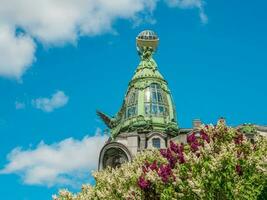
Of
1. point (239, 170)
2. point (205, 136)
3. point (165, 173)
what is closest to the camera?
point (239, 170)

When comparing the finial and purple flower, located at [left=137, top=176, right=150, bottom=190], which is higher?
the finial

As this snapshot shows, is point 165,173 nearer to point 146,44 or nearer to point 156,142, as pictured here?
point 156,142

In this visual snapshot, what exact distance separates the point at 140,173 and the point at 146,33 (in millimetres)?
49444

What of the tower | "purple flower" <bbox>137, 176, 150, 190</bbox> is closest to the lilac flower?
"purple flower" <bbox>137, 176, 150, 190</bbox>

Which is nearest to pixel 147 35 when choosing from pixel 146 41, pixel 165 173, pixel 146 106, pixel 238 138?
pixel 146 41

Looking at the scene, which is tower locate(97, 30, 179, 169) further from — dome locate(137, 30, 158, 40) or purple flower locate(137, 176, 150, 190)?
purple flower locate(137, 176, 150, 190)

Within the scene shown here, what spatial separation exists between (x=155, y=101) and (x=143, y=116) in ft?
10.3

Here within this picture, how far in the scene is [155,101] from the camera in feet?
227

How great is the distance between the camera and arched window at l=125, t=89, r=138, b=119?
69169mm

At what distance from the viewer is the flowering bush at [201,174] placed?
2283cm

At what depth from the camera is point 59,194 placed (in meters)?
31.9

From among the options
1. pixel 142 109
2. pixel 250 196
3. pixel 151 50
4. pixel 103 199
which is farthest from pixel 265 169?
pixel 151 50

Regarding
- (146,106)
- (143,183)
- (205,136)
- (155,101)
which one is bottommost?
(143,183)

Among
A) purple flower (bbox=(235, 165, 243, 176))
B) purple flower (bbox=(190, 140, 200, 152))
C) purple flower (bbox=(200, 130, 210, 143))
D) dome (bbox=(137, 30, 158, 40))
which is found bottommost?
purple flower (bbox=(235, 165, 243, 176))
